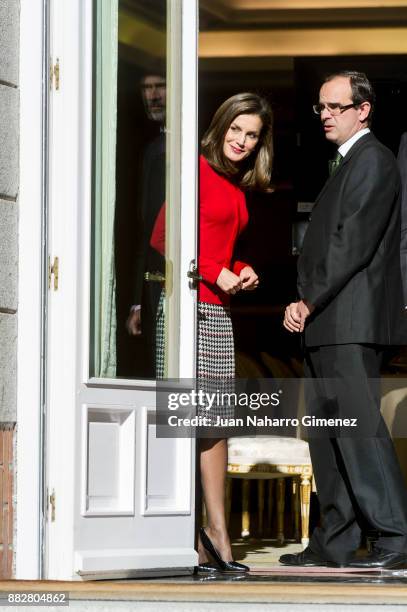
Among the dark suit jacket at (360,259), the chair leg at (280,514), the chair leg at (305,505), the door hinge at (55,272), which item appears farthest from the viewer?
the chair leg at (280,514)

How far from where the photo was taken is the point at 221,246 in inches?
205

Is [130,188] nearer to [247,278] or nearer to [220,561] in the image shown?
[247,278]

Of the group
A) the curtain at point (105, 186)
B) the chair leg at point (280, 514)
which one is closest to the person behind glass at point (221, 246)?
the curtain at point (105, 186)

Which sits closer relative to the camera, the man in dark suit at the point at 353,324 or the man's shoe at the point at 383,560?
the man's shoe at the point at 383,560

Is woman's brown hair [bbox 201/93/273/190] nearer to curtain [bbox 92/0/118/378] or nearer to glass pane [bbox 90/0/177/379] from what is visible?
glass pane [bbox 90/0/177/379]

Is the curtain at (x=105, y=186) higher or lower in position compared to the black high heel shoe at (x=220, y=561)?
higher

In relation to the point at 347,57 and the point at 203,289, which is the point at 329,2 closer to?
the point at 347,57

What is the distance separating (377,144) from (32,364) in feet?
4.90

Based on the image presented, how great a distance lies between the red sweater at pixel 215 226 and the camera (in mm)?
5113

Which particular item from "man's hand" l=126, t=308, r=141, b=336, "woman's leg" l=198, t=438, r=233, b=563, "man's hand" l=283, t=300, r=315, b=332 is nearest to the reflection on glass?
"man's hand" l=126, t=308, r=141, b=336

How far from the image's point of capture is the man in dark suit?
4.96 metres

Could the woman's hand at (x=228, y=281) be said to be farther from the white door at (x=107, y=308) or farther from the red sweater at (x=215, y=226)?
the white door at (x=107, y=308)

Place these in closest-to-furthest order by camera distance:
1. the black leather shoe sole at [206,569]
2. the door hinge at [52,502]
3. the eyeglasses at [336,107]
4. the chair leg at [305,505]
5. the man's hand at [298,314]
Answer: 1. the door hinge at [52,502]
2. the black leather shoe sole at [206,569]
3. the man's hand at [298,314]
4. the eyeglasses at [336,107]
5. the chair leg at [305,505]

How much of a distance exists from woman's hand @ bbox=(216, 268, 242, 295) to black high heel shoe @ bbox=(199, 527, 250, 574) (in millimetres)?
901
